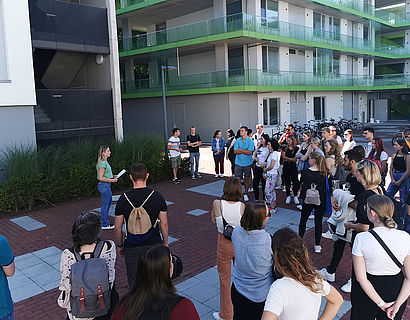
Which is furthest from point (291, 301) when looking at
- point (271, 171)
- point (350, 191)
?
point (271, 171)

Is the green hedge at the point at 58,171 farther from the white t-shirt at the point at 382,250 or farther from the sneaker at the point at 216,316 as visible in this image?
the white t-shirt at the point at 382,250

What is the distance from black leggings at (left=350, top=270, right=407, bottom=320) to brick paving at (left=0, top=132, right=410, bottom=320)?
4.90ft

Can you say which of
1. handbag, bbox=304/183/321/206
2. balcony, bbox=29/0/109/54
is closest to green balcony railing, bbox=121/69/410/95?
balcony, bbox=29/0/109/54

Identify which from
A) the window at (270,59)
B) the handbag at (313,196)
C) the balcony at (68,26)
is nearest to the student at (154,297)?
the handbag at (313,196)

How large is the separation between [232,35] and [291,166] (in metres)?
15.5

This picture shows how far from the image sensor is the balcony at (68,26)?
520 inches

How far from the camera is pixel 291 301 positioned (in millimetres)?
2361

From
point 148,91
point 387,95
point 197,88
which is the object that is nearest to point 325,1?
point 197,88

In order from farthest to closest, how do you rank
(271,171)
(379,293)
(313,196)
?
(271,171)
(313,196)
(379,293)

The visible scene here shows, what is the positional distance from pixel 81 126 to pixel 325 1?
918 inches

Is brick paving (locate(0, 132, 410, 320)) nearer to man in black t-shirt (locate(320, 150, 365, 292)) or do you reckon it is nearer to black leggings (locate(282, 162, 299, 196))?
man in black t-shirt (locate(320, 150, 365, 292))

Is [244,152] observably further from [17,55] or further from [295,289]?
[17,55]

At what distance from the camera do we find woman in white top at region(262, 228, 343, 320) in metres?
2.36

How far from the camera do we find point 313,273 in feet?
7.98
